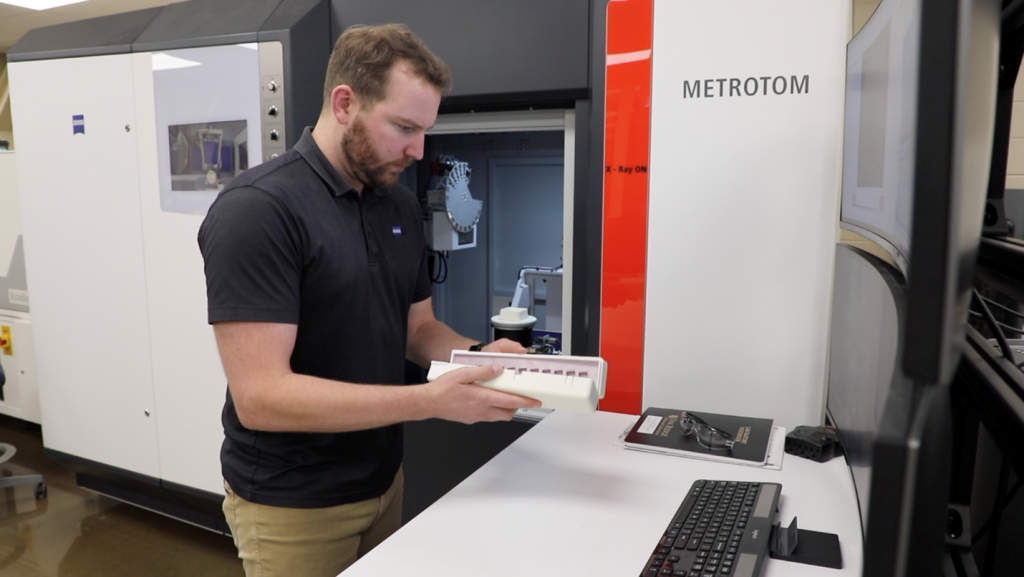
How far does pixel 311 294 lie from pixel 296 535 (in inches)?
17.9

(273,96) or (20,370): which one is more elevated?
(273,96)

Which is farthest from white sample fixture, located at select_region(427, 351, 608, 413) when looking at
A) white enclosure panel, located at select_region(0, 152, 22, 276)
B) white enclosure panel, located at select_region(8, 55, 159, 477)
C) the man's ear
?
white enclosure panel, located at select_region(0, 152, 22, 276)

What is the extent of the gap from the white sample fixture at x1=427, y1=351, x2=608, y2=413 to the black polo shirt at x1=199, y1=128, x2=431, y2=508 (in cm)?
20

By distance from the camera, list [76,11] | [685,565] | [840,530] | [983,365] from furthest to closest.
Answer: [76,11]
[840,530]
[685,565]
[983,365]

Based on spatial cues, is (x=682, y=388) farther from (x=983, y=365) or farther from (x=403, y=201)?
(x=983, y=365)

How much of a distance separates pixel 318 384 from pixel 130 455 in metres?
2.05

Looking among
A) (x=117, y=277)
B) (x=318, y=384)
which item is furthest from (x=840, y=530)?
(x=117, y=277)

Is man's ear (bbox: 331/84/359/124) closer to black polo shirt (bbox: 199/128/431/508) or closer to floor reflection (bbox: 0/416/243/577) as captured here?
black polo shirt (bbox: 199/128/431/508)

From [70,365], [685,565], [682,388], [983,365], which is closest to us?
[983,365]

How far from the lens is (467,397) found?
1.06 meters

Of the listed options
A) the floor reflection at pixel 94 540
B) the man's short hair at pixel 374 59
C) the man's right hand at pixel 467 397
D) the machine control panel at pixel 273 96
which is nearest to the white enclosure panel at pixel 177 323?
the floor reflection at pixel 94 540

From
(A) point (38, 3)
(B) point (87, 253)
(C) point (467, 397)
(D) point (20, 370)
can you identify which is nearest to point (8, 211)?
(D) point (20, 370)

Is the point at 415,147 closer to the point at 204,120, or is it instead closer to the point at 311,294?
the point at 311,294

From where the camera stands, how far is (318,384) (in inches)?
42.2
